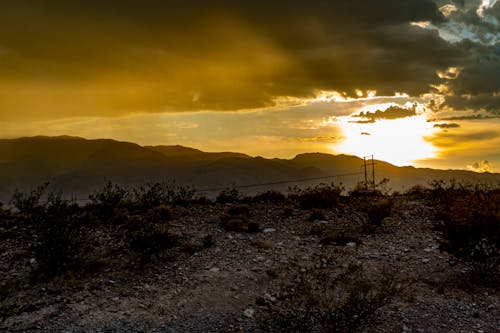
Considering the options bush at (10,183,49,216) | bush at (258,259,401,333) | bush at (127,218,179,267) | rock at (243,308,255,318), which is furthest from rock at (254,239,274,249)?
bush at (10,183,49,216)

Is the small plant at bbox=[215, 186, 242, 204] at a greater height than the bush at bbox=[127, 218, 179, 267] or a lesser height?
greater

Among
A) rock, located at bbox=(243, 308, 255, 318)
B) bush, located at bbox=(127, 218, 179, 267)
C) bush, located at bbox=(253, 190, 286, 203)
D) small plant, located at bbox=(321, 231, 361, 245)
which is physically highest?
bush, located at bbox=(253, 190, 286, 203)

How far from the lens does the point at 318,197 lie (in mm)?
18797

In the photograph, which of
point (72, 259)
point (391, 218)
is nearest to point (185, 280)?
point (72, 259)

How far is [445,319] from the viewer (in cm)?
977

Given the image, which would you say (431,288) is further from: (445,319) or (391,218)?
(391,218)

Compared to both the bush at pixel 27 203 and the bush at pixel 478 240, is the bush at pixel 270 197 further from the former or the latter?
the bush at pixel 27 203

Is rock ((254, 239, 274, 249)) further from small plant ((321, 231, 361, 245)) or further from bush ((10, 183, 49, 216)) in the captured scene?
bush ((10, 183, 49, 216))

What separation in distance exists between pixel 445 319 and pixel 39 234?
42.1 feet

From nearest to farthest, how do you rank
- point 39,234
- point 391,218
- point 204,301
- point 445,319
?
point 445,319 < point 204,301 < point 39,234 < point 391,218

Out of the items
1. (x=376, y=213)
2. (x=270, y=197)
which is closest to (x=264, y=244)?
(x=376, y=213)

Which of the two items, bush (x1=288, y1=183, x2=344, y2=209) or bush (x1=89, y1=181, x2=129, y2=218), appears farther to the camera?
bush (x1=89, y1=181, x2=129, y2=218)

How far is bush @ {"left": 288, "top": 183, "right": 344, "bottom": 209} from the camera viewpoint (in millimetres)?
18516

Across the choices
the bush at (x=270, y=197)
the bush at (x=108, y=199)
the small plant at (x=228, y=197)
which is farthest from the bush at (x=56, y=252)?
the bush at (x=270, y=197)
